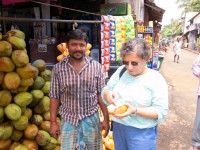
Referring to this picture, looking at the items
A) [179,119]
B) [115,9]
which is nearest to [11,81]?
[179,119]

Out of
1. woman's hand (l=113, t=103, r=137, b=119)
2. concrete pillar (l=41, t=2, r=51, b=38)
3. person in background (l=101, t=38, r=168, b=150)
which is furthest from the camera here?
concrete pillar (l=41, t=2, r=51, b=38)

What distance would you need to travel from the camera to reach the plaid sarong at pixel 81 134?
2305 millimetres

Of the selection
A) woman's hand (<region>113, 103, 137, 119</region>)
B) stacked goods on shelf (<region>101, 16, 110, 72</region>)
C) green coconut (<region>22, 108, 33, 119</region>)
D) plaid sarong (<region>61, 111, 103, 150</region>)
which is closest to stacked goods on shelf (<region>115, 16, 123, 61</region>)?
stacked goods on shelf (<region>101, 16, 110, 72</region>)

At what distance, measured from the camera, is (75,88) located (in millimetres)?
2234

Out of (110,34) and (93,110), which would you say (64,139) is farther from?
(110,34)

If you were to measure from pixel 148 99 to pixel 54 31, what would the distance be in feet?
20.0

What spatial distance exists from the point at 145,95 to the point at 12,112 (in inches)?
45.0

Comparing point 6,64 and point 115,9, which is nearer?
point 6,64

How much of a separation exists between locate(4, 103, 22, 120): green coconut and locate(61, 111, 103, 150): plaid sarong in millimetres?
436

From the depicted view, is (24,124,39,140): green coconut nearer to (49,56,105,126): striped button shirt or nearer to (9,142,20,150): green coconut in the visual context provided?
(9,142,20,150): green coconut

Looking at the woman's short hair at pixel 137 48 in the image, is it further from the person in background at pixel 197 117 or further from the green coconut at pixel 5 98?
the person in background at pixel 197 117

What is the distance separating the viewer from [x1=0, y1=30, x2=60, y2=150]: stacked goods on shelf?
210 cm

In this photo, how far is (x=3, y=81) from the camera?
2141 millimetres

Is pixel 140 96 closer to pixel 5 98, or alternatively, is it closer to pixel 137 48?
pixel 137 48
